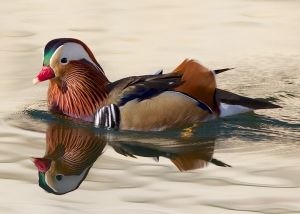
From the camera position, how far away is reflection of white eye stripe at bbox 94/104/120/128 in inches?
399

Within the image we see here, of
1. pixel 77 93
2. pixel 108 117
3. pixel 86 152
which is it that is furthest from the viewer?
pixel 77 93

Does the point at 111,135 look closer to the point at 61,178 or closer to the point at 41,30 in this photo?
the point at 61,178

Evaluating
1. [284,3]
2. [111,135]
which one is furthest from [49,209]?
[284,3]

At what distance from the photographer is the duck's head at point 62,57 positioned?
10.4 meters

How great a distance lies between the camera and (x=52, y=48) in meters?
10.4

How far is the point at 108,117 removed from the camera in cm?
1022

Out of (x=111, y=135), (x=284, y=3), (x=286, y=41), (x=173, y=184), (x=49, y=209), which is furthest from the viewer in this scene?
(x=284, y=3)

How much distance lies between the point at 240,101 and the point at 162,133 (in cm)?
82

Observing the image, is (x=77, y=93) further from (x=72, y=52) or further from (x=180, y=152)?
(x=180, y=152)

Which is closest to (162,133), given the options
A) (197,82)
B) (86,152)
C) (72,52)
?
(197,82)

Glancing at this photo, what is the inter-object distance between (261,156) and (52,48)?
2.09m

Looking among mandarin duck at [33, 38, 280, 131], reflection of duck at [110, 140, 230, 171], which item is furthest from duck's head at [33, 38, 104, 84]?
reflection of duck at [110, 140, 230, 171]

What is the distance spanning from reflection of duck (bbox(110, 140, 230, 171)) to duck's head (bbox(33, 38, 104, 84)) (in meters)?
0.97

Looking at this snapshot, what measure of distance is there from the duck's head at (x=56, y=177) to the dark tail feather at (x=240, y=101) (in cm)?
177
